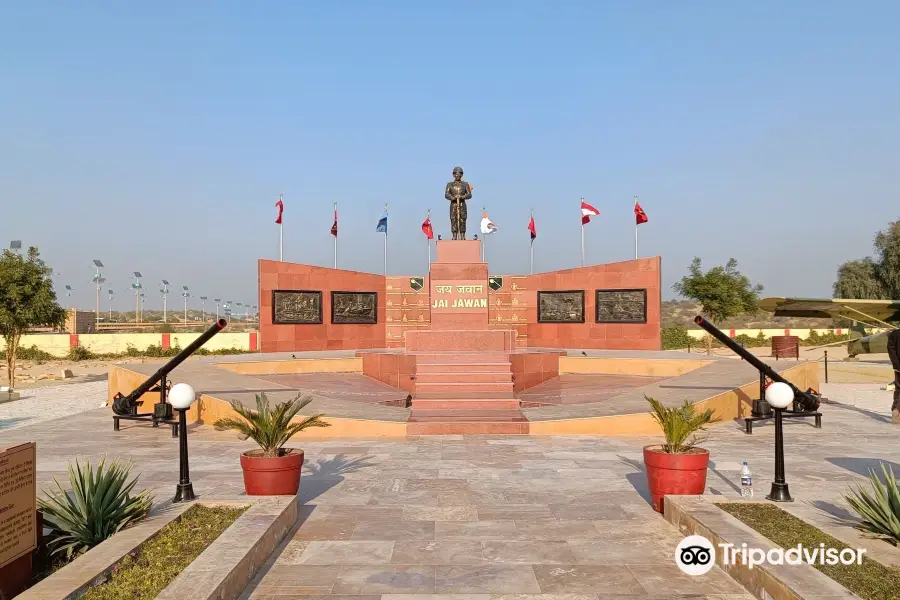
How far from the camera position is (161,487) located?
790cm

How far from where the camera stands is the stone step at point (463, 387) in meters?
14.4

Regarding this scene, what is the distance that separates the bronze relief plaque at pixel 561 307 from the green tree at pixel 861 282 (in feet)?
113

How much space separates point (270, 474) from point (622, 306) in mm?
17716

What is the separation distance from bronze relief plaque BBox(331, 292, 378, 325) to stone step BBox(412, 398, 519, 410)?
10.6m

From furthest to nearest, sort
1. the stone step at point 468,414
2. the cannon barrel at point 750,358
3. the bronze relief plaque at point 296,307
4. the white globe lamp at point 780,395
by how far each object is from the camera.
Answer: the bronze relief plaque at point 296,307, the stone step at point 468,414, the cannon barrel at point 750,358, the white globe lamp at point 780,395

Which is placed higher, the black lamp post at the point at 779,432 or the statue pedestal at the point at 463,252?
the statue pedestal at the point at 463,252

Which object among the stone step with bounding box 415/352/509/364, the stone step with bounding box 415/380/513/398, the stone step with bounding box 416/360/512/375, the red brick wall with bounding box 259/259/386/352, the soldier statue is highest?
the soldier statue

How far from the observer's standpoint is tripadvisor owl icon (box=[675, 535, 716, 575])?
5.21m

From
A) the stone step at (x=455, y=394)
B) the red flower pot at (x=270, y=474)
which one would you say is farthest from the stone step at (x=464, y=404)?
the red flower pot at (x=270, y=474)

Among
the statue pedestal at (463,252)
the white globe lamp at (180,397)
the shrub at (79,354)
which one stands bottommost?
the shrub at (79,354)

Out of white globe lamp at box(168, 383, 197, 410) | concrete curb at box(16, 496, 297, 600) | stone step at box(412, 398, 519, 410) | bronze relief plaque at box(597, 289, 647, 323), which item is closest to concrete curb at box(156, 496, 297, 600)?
concrete curb at box(16, 496, 297, 600)

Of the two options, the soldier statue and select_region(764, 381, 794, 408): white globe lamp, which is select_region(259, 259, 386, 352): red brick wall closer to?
the soldier statue

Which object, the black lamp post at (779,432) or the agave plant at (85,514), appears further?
the black lamp post at (779,432)

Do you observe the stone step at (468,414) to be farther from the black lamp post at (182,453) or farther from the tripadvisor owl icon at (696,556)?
the tripadvisor owl icon at (696,556)
